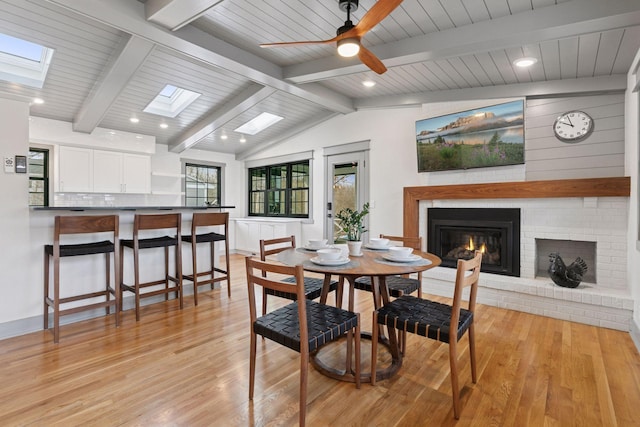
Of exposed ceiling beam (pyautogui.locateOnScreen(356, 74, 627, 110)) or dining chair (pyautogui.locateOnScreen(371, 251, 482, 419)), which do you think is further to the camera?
exposed ceiling beam (pyautogui.locateOnScreen(356, 74, 627, 110))

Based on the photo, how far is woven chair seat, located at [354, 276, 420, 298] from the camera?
8.34 feet

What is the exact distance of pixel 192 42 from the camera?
301cm

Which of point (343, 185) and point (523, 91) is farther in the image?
point (343, 185)

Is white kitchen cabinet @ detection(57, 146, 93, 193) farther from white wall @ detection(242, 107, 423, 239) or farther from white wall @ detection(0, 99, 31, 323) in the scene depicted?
white wall @ detection(242, 107, 423, 239)

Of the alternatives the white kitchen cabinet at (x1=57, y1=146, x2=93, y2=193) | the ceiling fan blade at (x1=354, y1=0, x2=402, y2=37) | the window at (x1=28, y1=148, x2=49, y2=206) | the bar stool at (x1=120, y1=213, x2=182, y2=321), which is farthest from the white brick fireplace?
the window at (x1=28, y1=148, x2=49, y2=206)

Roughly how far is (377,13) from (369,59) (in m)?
0.59

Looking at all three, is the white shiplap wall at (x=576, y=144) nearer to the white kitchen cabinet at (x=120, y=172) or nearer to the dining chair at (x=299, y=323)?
the dining chair at (x=299, y=323)

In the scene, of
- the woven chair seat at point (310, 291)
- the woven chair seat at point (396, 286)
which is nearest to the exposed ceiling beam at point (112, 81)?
the woven chair seat at point (310, 291)

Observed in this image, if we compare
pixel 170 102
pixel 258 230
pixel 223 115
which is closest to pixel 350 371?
pixel 223 115

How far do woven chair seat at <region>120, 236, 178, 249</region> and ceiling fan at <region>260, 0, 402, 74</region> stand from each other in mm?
2186

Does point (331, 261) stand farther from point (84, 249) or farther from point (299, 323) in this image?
point (84, 249)

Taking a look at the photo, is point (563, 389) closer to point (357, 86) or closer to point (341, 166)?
point (357, 86)

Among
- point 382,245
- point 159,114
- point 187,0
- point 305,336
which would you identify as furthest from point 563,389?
point 159,114

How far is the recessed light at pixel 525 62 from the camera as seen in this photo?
3.14 meters
